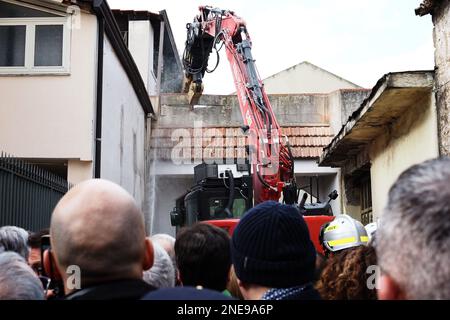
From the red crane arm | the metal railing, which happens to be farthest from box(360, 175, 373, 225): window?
the metal railing

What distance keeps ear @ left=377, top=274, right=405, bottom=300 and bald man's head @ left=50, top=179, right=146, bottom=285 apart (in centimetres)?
90

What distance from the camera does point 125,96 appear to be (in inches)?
586

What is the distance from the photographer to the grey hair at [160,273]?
319 centimetres

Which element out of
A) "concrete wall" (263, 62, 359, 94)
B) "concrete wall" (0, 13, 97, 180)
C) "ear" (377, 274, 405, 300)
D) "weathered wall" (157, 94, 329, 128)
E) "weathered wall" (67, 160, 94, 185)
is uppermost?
"concrete wall" (263, 62, 359, 94)

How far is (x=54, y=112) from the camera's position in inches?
450

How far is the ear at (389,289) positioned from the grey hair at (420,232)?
14mm

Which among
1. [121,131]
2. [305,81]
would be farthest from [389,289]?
[305,81]

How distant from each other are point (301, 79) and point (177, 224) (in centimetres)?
2048

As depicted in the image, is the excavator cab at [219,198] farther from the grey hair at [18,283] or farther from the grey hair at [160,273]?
the grey hair at [18,283]

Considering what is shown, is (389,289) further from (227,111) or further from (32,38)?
(227,111)

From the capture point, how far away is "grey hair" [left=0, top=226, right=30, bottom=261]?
3.98 m

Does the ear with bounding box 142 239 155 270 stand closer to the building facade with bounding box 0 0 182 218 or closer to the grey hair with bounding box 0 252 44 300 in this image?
the grey hair with bounding box 0 252 44 300

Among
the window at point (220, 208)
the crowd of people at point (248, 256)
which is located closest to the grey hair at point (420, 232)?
the crowd of people at point (248, 256)

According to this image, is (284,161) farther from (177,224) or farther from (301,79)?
Result: (301,79)
